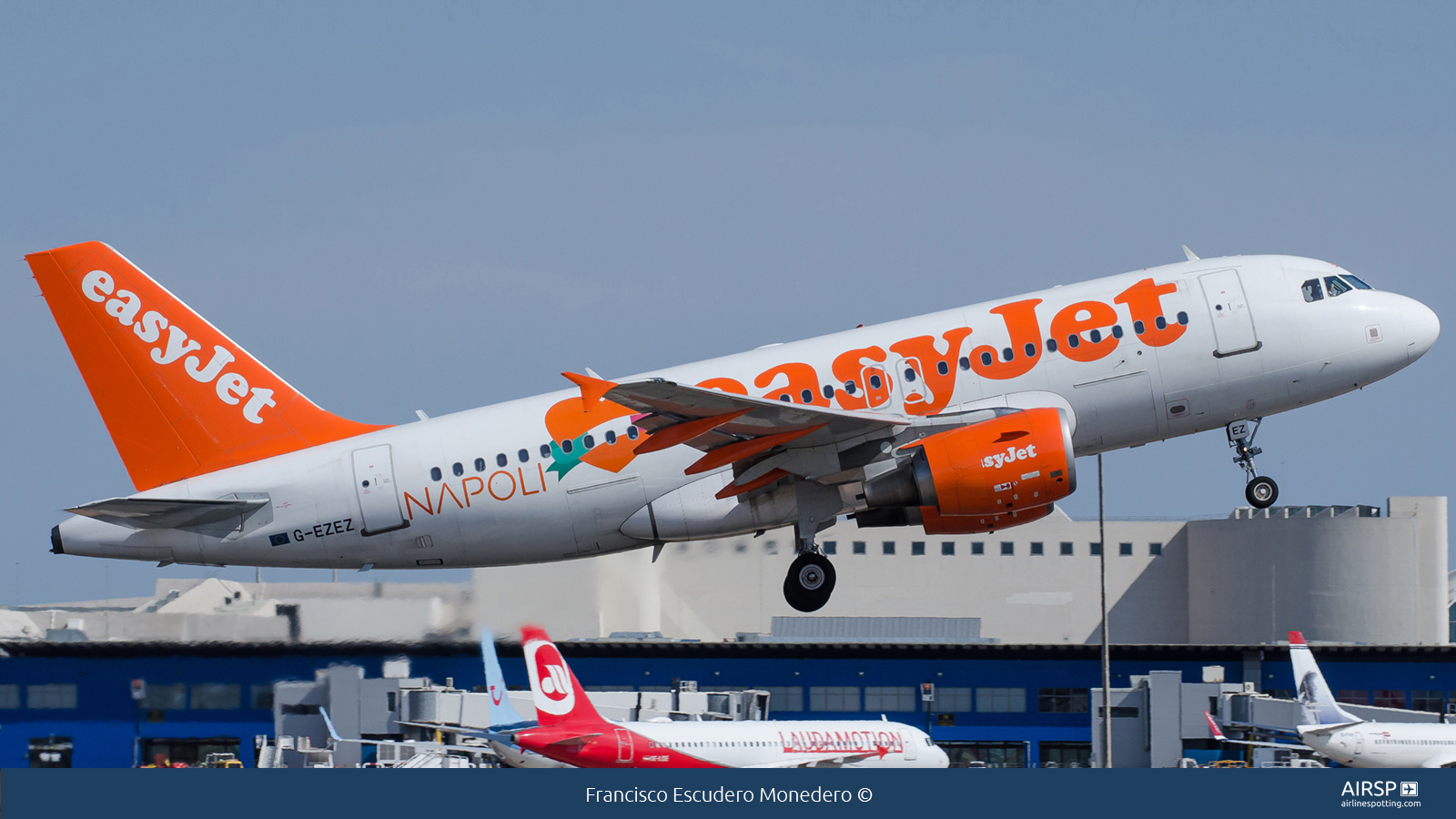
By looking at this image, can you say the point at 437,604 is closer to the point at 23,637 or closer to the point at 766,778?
the point at 766,778

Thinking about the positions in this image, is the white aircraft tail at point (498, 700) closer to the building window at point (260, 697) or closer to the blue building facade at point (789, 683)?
the blue building facade at point (789, 683)

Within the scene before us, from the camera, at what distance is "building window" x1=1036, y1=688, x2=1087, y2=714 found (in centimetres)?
6756

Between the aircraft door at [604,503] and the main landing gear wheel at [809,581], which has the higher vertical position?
the aircraft door at [604,503]

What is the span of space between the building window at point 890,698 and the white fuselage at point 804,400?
3648 cm

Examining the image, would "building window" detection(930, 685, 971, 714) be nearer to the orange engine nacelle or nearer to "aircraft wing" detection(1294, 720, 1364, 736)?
"aircraft wing" detection(1294, 720, 1364, 736)

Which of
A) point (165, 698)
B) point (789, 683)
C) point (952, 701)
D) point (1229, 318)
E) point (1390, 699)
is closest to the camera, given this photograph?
point (1229, 318)

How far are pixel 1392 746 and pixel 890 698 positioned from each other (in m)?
23.8

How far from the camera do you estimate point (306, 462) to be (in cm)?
3269

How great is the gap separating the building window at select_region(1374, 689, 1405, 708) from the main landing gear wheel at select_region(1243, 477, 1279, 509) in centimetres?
4302

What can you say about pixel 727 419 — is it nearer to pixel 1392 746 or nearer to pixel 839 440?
pixel 839 440

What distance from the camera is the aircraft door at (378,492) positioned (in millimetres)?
31984

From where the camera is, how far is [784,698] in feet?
218

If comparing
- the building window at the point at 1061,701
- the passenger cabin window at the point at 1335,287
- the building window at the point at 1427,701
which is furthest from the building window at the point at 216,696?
the building window at the point at 1427,701

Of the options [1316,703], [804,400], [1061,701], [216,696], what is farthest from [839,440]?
[1061,701]
